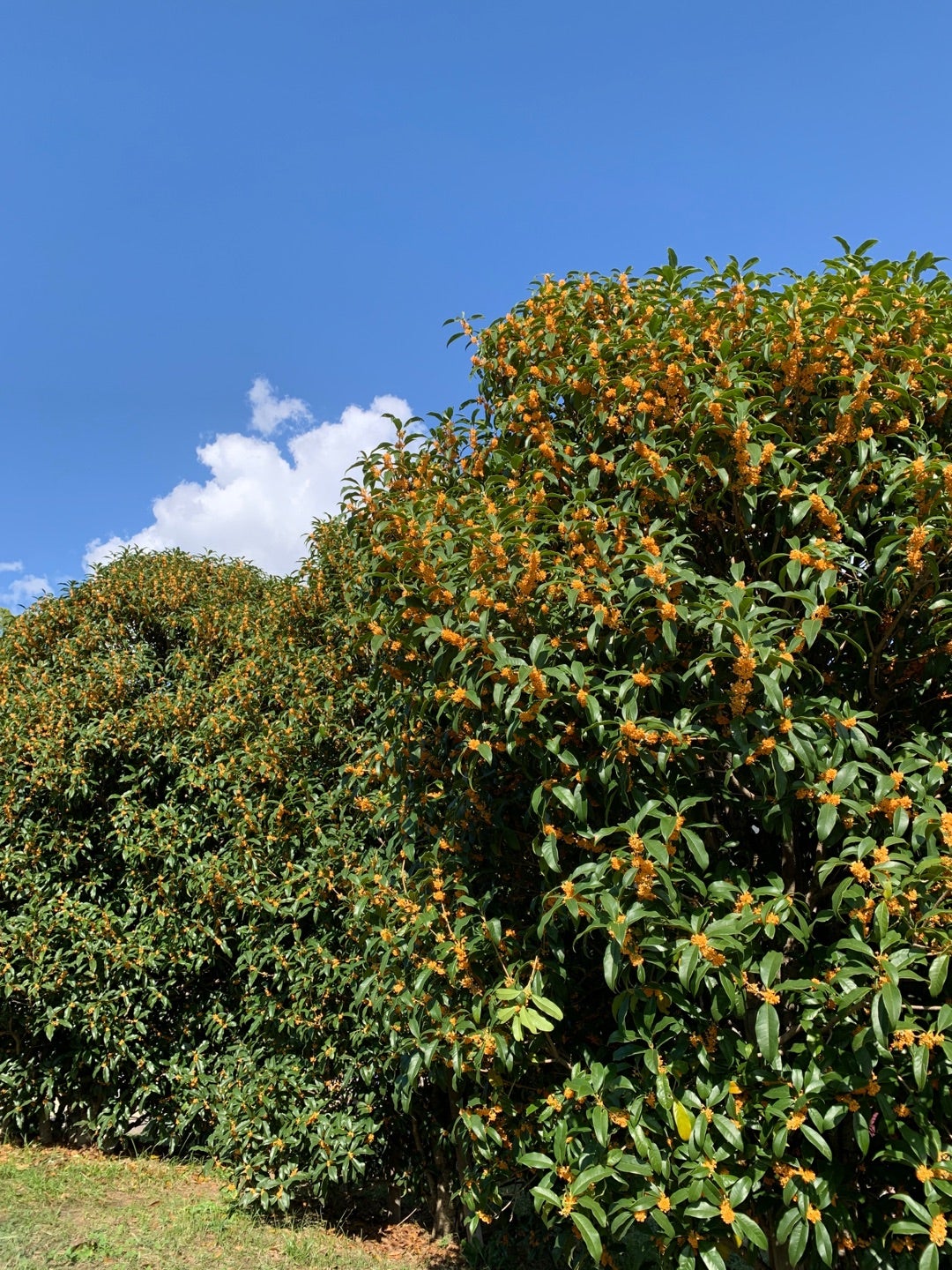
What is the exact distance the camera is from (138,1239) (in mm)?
4254

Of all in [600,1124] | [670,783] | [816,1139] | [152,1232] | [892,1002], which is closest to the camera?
[892,1002]

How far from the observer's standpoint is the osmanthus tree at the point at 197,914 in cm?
471

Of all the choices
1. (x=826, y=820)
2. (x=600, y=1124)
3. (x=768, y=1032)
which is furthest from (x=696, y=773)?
(x=600, y=1124)

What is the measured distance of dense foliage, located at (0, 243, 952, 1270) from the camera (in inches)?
91.0

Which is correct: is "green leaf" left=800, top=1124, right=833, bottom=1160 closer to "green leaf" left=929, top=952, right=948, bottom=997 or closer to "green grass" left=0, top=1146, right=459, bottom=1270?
"green leaf" left=929, top=952, right=948, bottom=997

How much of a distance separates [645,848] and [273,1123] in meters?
3.57

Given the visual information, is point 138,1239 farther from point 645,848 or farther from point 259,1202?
point 645,848

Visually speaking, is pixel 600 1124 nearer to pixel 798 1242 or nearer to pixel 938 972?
pixel 798 1242

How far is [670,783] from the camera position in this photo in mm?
2631

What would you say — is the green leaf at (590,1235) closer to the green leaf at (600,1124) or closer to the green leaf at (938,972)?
the green leaf at (600,1124)

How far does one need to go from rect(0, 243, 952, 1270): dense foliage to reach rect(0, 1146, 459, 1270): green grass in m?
0.26

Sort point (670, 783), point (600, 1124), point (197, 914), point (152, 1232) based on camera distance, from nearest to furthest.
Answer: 1. point (600, 1124)
2. point (670, 783)
3. point (152, 1232)
4. point (197, 914)

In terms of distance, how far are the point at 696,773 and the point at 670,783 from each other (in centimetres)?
9

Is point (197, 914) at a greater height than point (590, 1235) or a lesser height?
greater
